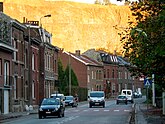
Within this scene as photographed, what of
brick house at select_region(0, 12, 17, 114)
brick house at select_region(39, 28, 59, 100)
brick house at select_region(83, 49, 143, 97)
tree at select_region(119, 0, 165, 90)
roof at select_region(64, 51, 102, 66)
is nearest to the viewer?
tree at select_region(119, 0, 165, 90)

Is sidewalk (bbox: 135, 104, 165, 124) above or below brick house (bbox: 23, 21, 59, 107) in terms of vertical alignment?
below

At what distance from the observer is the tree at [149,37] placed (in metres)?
20.9

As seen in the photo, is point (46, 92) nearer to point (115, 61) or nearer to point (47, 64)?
point (47, 64)

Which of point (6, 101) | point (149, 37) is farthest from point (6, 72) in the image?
point (149, 37)

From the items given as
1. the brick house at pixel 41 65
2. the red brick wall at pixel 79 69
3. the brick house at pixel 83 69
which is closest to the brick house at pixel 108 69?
the brick house at pixel 83 69

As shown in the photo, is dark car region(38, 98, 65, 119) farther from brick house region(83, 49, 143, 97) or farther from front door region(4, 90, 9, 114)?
brick house region(83, 49, 143, 97)

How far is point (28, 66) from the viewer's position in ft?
192

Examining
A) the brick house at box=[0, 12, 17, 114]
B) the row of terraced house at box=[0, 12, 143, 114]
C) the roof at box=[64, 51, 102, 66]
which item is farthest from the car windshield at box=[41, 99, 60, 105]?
the roof at box=[64, 51, 102, 66]

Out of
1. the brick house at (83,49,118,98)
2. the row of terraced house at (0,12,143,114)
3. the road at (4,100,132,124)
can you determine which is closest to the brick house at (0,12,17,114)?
the row of terraced house at (0,12,143,114)

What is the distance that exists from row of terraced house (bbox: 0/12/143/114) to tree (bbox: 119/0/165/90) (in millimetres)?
12045

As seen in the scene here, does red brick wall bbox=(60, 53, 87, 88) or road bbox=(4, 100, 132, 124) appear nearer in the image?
road bbox=(4, 100, 132, 124)

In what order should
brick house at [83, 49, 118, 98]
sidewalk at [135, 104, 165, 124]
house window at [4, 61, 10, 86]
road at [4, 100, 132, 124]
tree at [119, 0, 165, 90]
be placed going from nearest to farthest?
tree at [119, 0, 165, 90] → sidewalk at [135, 104, 165, 124] → road at [4, 100, 132, 124] → house window at [4, 61, 10, 86] → brick house at [83, 49, 118, 98]

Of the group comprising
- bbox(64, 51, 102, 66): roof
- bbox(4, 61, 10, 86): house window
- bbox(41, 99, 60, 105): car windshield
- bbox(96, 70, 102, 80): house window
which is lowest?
bbox(41, 99, 60, 105): car windshield

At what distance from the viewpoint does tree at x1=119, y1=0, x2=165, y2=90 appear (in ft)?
68.5
